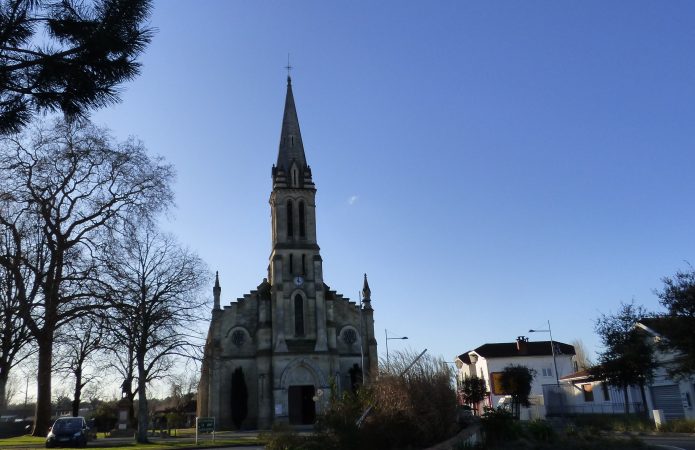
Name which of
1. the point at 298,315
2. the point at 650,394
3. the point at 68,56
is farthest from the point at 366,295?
the point at 68,56

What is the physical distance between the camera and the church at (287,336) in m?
47.1

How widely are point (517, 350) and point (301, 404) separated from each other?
35898 millimetres

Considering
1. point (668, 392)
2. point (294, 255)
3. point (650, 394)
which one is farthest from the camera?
point (294, 255)

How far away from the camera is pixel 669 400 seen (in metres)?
36.3

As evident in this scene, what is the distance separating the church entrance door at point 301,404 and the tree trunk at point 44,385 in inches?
834

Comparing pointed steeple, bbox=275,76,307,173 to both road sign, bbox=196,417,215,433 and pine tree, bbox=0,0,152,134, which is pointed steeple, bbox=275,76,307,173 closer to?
road sign, bbox=196,417,215,433

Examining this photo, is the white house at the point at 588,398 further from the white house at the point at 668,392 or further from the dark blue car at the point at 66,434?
the dark blue car at the point at 66,434

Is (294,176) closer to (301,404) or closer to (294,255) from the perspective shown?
(294,255)

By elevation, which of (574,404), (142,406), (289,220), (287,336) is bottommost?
(574,404)

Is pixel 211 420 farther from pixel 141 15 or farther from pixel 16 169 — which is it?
pixel 141 15

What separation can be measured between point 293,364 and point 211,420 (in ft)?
57.9

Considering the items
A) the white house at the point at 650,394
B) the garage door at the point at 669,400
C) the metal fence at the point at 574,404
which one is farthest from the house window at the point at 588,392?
the garage door at the point at 669,400

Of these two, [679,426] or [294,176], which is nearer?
[679,426]

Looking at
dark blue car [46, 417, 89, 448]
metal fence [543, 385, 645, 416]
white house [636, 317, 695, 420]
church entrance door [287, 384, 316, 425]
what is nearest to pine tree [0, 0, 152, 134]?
dark blue car [46, 417, 89, 448]
